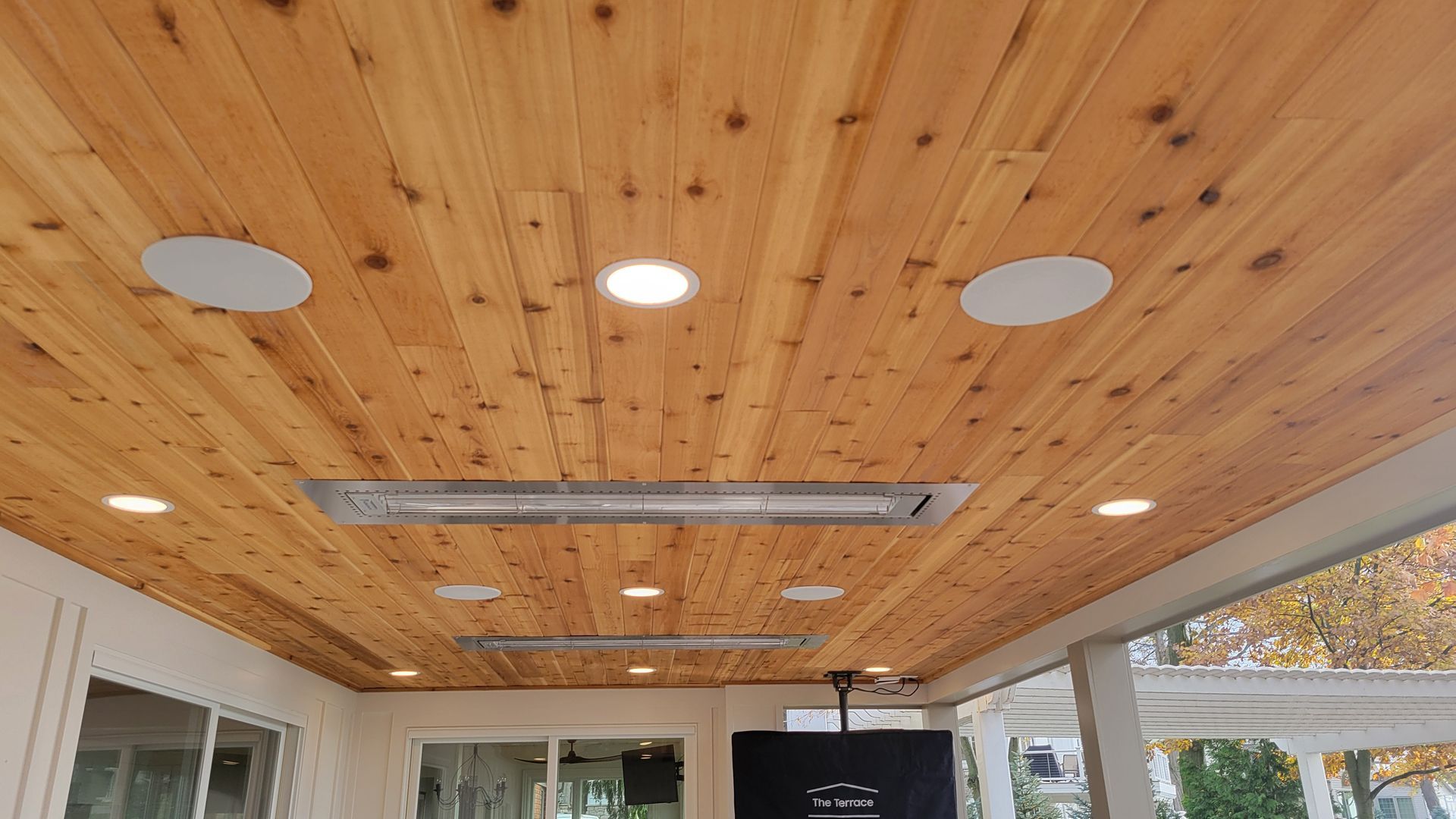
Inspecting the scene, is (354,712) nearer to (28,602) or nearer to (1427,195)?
(28,602)

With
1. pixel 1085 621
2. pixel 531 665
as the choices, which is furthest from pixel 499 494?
pixel 531 665

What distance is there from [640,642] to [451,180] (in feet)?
13.6

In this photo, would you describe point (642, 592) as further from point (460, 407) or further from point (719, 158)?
point (719, 158)

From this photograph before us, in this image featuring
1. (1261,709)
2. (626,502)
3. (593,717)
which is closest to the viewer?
(626,502)

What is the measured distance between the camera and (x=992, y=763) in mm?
7230

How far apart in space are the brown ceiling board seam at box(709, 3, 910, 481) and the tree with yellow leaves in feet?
25.3

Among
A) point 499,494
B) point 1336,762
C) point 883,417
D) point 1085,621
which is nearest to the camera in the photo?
point 883,417

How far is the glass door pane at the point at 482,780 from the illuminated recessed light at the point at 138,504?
4.53 meters

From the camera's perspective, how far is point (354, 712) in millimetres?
7027

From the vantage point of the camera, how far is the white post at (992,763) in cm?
700

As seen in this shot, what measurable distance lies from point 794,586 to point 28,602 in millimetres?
2685

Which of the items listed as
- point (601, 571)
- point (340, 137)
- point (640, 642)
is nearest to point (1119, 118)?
point (340, 137)

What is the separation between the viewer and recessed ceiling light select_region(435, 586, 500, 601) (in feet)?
13.1

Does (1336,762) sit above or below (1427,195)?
below
